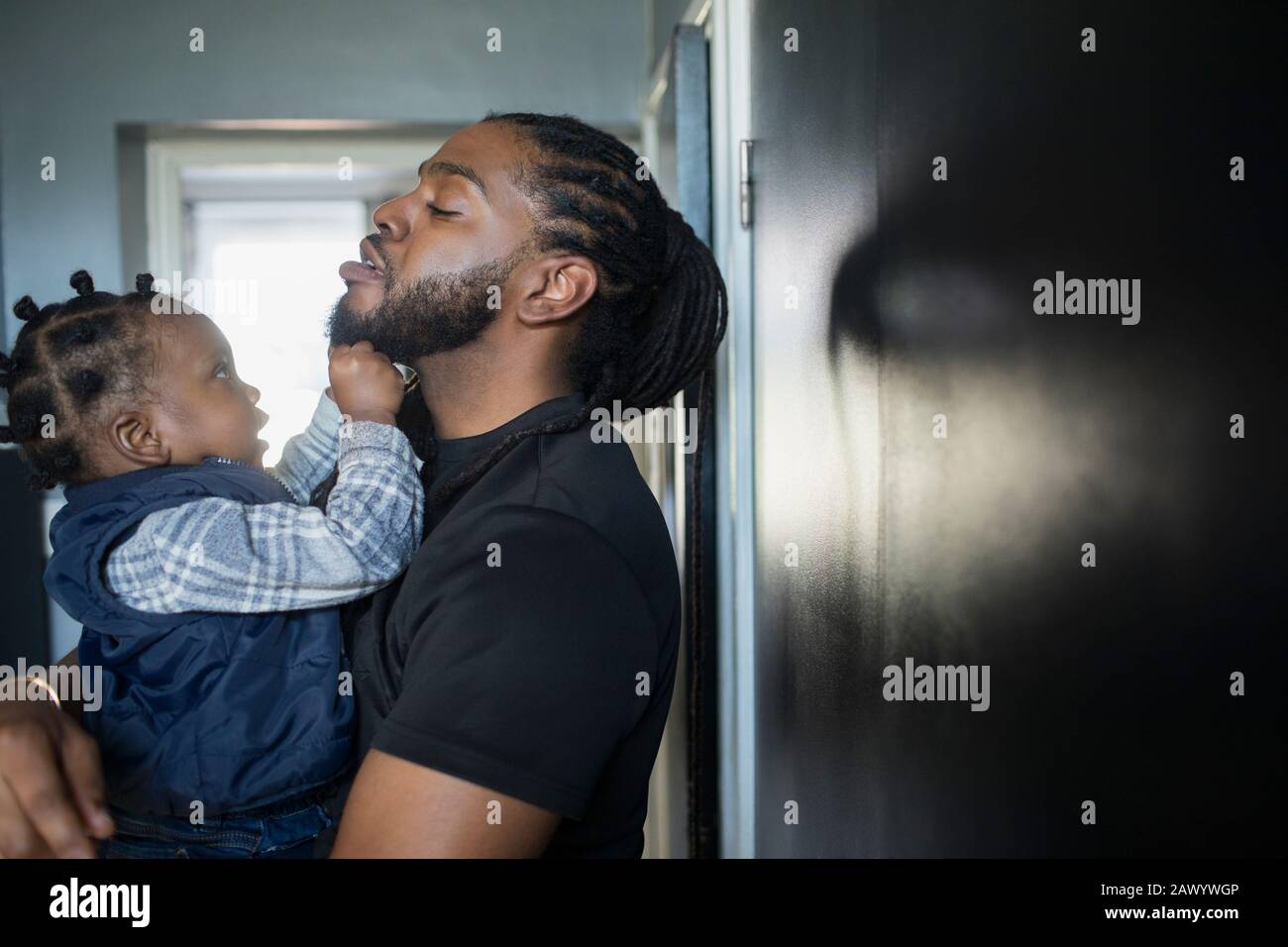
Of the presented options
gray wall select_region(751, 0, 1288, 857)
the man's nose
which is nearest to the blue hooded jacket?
the man's nose

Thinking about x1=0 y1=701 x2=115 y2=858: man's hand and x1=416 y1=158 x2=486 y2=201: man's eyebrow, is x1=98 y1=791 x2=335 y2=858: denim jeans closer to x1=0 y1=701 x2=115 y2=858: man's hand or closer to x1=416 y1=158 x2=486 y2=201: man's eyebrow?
x1=0 y1=701 x2=115 y2=858: man's hand

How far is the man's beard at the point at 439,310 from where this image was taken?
2.83 ft

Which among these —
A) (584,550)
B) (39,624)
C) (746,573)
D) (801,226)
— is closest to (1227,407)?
(584,550)

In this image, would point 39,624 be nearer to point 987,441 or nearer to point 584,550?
point 584,550

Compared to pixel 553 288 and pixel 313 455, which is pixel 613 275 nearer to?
pixel 553 288

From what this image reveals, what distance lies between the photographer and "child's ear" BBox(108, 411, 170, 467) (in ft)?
2.85

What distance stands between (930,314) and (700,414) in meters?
0.56

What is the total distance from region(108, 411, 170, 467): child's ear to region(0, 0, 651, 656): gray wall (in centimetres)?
145

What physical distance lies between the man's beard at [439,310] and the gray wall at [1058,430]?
31 centimetres

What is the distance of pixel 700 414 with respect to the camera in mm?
1250

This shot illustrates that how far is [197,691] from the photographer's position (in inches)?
32.6

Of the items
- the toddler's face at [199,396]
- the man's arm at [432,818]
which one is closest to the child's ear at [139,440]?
the toddler's face at [199,396]

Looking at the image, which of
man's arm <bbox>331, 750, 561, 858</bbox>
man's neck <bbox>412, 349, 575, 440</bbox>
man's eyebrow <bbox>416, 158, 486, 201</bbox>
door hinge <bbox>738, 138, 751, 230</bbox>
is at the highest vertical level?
door hinge <bbox>738, 138, 751, 230</bbox>
